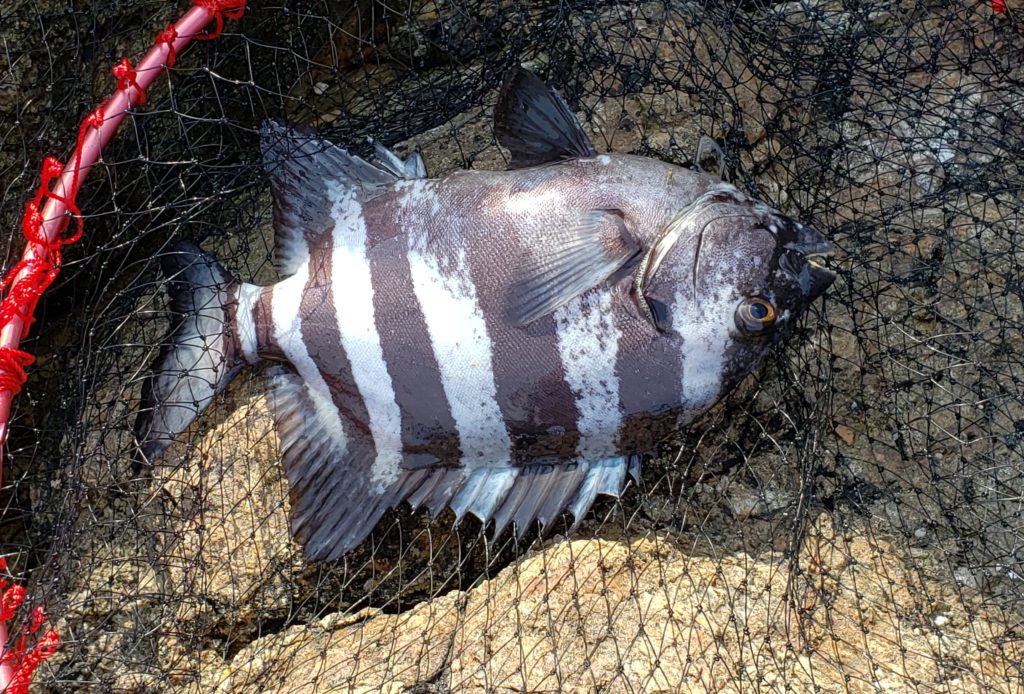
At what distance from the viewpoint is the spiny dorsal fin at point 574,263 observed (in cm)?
198

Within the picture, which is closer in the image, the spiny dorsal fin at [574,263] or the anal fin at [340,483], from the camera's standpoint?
the spiny dorsal fin at [574,263]

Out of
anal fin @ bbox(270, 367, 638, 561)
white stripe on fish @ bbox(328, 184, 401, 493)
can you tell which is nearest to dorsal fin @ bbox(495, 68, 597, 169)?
white stripe on fish @ bbox(328, 184, 401, 493)

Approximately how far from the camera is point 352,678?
2.11m

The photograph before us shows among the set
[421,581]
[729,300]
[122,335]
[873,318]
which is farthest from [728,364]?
[122,335]

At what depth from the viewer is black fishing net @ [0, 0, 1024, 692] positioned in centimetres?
219

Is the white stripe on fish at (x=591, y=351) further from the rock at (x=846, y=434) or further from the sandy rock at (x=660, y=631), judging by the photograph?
the rock at (x=846, y=434)

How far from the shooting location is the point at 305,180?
226 centimetres

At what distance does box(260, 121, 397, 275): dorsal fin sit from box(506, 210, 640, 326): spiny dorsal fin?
0.51 m

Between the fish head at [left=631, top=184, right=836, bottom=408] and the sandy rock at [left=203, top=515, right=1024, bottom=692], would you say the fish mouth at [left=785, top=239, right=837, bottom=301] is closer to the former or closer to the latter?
the fish head at [left=631, top=184, right=836, bottom=408]

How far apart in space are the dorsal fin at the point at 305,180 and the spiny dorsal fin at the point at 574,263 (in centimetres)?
51

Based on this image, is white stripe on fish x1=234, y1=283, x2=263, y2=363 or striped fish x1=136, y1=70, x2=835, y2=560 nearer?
striped fish x1=136, y1=70, x2=835, y2=560

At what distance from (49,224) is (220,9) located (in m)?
0.67

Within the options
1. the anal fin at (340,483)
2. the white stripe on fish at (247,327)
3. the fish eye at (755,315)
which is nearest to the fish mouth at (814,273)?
the fish eye at (755,315)

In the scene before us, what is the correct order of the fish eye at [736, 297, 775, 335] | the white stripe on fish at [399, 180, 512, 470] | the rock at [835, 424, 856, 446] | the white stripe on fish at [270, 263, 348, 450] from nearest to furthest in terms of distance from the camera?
the fish eye at [736, 297, 775, 335] → the white stripe on fish at [399, 180, 512, 470] → the white stripe on fish at [270, 263, 348, 450] → the rock at [835, 424, 856, 446]
